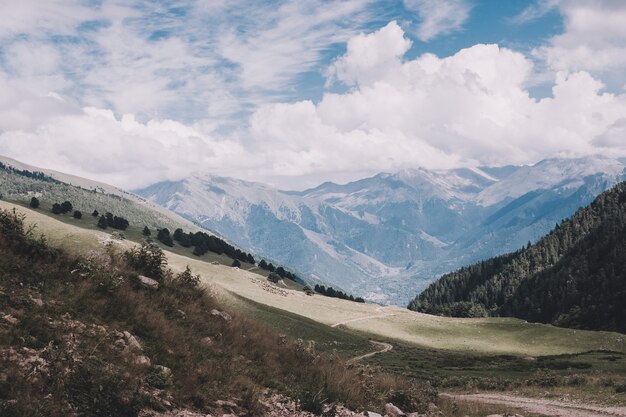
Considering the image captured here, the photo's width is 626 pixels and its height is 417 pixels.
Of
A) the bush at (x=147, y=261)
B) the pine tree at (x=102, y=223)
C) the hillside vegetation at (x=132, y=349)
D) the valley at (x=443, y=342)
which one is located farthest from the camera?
the pine tree at (x=102, y=223)

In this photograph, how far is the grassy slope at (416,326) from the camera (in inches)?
3398

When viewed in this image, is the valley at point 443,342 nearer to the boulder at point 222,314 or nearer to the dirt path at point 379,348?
the dirt path at point 379,348

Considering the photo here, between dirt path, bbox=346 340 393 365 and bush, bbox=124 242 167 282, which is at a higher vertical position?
bush, bbox=124 242 167 282

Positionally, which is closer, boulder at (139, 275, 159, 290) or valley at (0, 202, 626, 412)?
boulder at (139, 275, 159, 290)

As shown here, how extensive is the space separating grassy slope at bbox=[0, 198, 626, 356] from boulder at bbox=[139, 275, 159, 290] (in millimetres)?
53468

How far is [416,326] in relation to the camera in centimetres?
10481

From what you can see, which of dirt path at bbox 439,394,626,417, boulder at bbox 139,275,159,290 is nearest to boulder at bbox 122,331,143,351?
boulder at bbox 139,275,159,290

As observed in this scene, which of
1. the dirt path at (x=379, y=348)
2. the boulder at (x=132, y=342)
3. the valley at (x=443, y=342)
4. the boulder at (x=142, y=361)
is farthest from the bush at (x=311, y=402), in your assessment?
the dirt path at (x=379, y=348)

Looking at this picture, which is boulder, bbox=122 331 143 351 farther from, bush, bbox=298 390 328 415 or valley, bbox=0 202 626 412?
valley, bbox=0 202 626 412

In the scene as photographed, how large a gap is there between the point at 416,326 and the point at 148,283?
93.8m

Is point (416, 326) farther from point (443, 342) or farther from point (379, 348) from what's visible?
point (379, 348)

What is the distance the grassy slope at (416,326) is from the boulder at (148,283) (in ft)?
175

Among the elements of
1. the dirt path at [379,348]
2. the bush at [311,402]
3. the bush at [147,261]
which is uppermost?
the bush at [147,261]

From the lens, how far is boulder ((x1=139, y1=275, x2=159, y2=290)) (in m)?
19.1
